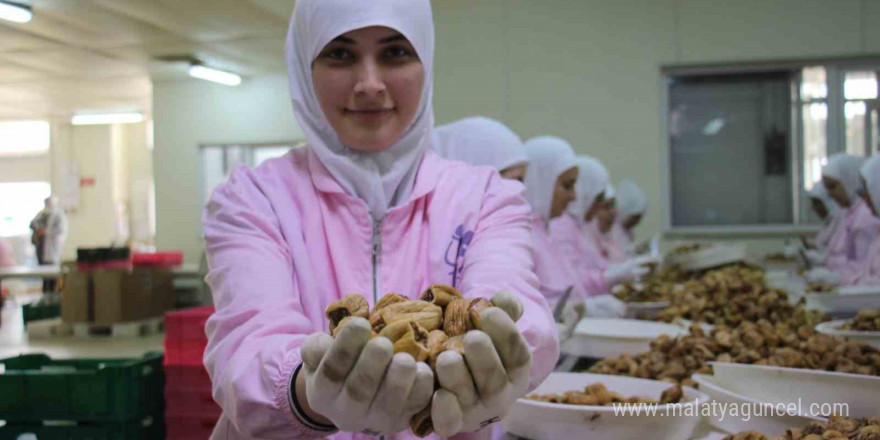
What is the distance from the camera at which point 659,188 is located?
6.34 meters

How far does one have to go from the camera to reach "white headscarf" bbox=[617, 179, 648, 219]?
6258mm

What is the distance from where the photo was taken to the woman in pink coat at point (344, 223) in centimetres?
87

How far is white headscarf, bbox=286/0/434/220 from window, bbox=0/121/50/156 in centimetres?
1561

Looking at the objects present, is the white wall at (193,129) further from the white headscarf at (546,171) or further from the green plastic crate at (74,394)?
the green plastic crate at (74,394)

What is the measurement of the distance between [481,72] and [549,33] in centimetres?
74

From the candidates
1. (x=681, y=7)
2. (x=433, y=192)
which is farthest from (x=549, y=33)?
(x=433, y=192)

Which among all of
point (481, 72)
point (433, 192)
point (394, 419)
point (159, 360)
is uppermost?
point (481, 72)

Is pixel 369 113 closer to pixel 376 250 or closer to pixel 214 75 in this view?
pixel 376 250

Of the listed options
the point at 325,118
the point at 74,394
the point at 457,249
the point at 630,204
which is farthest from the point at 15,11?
the point at 457,249

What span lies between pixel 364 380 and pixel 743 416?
0.85 m

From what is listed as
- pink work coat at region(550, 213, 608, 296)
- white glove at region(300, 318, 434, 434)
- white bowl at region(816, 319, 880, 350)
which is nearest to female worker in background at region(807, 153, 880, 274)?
pink work coat at region(550, 213, 608, 296)

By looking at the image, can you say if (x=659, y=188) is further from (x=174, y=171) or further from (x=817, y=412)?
(x=174, y=171)

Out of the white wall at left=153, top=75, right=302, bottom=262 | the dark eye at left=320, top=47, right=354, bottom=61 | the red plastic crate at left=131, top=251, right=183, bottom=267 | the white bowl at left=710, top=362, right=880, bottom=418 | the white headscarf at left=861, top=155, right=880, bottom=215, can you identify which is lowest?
the red plastic crate at left=131, top=251, right=183, bottom=267

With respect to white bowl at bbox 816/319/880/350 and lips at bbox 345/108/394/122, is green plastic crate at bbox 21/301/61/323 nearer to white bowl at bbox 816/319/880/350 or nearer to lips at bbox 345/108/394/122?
lips at bbox 345/108/394/122
